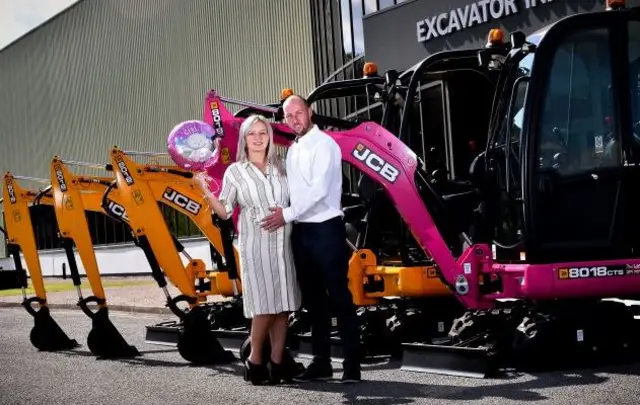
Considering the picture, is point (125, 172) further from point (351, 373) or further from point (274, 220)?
point (351, 373)

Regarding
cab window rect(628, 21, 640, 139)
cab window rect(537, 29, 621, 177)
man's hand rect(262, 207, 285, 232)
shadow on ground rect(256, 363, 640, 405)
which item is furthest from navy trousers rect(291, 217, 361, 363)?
cab window rect(628, 21, 640, 139)

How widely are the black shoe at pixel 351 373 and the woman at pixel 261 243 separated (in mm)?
485

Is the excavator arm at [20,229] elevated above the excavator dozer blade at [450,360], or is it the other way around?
the excavator arm at [20,229]

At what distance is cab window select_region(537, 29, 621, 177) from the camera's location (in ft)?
25.9

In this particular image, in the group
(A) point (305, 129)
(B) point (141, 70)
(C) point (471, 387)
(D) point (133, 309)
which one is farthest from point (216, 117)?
(B) point (141, 70)

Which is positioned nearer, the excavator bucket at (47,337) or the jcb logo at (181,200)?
the excavator bucket at (47,337)

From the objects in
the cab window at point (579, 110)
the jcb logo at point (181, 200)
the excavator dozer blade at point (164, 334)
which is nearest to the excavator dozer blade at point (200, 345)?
the excavator dozer blade at point (164, 334)

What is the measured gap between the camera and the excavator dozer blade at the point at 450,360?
745 cm

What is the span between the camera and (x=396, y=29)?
21312mm

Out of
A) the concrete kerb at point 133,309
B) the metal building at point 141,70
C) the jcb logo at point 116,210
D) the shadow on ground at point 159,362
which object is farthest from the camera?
the metal building at point 141,70

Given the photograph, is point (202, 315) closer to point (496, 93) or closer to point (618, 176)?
point (496, 93)

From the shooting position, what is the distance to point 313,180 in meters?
7.19

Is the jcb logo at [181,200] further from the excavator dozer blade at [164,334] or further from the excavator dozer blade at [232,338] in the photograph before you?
the excavator dozer blade at [232,338]

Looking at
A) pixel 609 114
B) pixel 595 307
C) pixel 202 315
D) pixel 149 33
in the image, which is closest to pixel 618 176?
pixel 609 114
